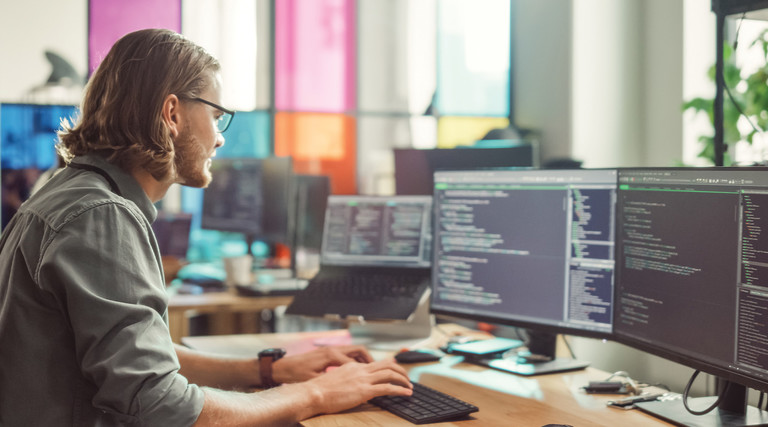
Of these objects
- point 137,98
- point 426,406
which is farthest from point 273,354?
point 137,98

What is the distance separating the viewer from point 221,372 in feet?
5.65

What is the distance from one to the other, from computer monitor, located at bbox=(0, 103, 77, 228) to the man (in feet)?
4.52

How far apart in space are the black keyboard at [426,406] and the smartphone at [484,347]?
364 millimetres

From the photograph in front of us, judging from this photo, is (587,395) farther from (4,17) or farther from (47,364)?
(4,17)

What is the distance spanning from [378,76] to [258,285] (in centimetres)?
245

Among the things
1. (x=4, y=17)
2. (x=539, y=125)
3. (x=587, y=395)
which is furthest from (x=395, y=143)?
(x=587, y=395)

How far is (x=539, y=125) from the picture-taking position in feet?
14.2

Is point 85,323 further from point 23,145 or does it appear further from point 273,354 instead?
point 23,145

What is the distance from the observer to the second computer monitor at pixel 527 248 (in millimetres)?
1591

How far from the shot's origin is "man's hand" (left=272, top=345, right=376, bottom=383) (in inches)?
66.5

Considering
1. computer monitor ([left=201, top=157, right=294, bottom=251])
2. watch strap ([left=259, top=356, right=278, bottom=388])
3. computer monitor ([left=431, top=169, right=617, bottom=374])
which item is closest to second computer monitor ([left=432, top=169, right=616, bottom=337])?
computer monitor ([left=431, top=169, right=617, bottom=374])

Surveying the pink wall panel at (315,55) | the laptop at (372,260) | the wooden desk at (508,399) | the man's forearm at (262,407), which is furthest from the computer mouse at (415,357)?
the pink wall panel at (315,55)

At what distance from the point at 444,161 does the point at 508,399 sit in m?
1.00

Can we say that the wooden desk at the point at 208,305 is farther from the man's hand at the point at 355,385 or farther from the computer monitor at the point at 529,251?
the man's hand at the point at 355,385
